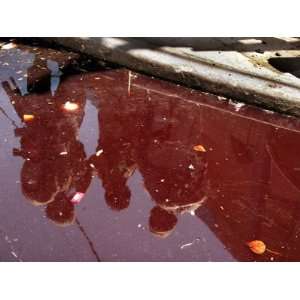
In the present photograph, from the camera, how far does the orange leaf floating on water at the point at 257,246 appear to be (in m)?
2.94

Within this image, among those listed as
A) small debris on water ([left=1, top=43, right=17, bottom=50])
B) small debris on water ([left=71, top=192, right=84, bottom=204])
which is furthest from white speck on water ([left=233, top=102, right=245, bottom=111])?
small debris on water ([left=1, top=43, right=17, bottom=50])

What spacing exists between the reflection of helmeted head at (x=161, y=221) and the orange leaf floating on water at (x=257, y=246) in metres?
0.56

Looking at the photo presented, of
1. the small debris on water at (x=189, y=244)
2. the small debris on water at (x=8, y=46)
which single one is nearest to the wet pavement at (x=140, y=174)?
the small debris on water at (x=189, y=244)

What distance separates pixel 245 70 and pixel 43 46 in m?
2.71

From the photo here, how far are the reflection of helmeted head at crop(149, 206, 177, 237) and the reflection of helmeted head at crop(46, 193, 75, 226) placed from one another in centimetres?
58

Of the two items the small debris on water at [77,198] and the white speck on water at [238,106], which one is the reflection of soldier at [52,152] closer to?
the small debris on water at [77,198]

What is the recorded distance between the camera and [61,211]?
3.11 metres

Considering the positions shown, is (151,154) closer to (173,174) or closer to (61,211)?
(173,174)

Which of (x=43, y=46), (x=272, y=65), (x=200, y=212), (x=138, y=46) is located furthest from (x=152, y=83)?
(x=200, y=212)

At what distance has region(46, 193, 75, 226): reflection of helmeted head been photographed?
9.97 ft

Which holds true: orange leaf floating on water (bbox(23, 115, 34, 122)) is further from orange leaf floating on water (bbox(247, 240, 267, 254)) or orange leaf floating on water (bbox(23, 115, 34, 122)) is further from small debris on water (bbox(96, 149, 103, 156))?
orange leaf floating on water (bbox(247, 240, 267, 254))

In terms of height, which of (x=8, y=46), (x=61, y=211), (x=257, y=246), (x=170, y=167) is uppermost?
(x=8, y=46)

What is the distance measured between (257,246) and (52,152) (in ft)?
6.14

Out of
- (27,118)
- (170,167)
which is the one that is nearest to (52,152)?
(27,118)
